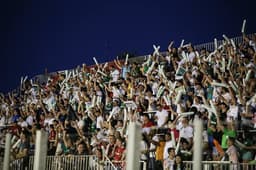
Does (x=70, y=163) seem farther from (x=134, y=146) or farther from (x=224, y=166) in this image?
(x=134, y=146)

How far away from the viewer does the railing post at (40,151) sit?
23.8ft

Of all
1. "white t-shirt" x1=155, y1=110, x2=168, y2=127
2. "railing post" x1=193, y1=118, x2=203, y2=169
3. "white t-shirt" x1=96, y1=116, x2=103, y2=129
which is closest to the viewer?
"railing post" x1=193, y1=118, x2=203, y2=169

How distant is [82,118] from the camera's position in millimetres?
16203

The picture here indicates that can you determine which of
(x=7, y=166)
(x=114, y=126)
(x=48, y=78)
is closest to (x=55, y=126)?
(x=114, y=126)

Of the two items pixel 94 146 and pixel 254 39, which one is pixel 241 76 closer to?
pixel 254 39

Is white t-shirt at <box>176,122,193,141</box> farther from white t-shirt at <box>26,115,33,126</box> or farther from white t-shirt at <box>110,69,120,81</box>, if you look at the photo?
white t-shirt at <box>26,115,33,126</box>

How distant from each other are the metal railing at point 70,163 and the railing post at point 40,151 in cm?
314

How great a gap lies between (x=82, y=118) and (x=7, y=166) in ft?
27.7

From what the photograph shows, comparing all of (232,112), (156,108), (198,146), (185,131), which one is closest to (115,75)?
(156,108)

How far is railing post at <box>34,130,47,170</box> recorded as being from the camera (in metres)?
7.25

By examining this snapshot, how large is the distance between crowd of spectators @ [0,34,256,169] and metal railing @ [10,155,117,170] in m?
0.25

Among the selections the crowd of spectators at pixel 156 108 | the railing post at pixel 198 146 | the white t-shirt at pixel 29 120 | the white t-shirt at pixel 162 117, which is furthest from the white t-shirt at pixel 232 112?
the white t-shirt at pixel 29 120

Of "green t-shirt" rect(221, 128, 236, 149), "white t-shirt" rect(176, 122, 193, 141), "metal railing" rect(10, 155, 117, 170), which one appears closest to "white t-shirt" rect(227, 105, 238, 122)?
"white t-shirt" rect(176, 122, 193, 141)

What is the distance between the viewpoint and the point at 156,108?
46.6 feet
